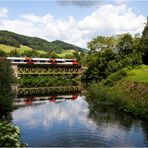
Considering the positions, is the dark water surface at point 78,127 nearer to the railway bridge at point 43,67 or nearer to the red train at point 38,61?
the red train at point 38,61

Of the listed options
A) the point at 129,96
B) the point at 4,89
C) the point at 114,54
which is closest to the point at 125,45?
the point at 114,54

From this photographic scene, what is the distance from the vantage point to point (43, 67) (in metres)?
137

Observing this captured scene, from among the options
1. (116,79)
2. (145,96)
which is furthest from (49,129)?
(116,79)

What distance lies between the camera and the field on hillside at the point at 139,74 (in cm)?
7328

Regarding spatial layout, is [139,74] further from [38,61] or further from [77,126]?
[38,61]

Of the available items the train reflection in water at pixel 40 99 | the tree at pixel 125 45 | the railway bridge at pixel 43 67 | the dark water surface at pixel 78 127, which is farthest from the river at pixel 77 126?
the railway bridge at pixel 43 67

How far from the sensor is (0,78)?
55406mm

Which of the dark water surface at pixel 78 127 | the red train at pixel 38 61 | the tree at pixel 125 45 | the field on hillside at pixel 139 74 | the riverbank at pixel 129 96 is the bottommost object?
the dark water surface at pixel 78 127

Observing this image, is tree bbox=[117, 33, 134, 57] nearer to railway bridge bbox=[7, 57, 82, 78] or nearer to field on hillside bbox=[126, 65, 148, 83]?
field on hillside bbox=[126, 65, 148, 83]

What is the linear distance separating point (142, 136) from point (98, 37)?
91252 mm

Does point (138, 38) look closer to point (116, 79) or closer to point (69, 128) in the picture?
point (116, 79)

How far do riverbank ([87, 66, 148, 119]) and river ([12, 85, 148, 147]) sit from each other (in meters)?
1.63

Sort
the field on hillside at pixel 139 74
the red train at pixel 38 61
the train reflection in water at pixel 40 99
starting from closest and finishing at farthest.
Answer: the field on hillside at pixel 139 74 → the train reflection in water at pixel 40 99 → the red train at pixel 38 61

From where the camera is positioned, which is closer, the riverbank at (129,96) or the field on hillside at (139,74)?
the riverbank at (129,96)
